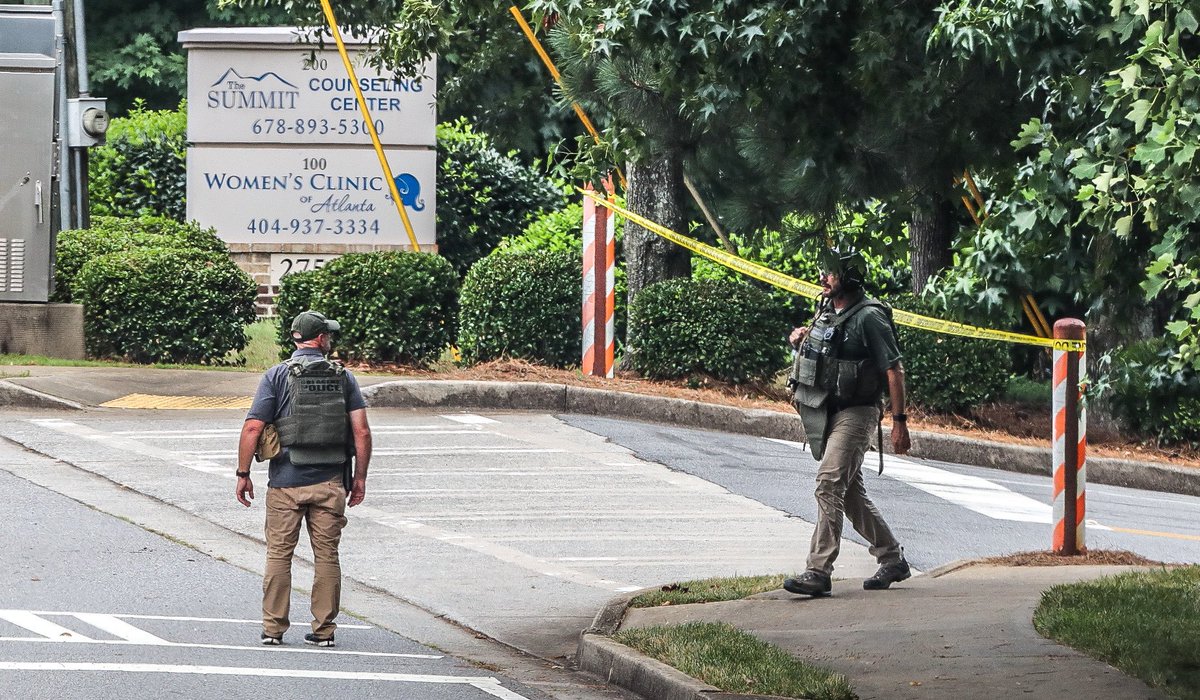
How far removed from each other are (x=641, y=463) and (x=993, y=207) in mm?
5218

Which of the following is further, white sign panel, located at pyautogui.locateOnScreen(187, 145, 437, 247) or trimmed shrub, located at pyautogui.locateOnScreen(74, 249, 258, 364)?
white sign panel, located at pyautogui.locateOnScreen(187, 145, 437, 247)

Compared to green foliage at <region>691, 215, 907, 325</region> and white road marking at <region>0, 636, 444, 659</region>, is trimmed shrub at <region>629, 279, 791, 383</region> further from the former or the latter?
white road marking at <region>0, 636, 444, 659</region>

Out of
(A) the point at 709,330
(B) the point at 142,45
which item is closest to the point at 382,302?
(A) the point at 709,330

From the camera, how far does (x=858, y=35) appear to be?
334 inches

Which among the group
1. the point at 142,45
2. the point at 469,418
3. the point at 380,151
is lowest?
the point at 469,418

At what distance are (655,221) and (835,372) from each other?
8503mm

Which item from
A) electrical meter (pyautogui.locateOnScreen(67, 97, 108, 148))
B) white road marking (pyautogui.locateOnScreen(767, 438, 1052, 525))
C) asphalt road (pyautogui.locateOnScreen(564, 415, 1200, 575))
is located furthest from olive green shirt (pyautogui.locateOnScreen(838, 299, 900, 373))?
electrical meter (pyautogui.locateOnScreen(67, 97, 108, 148))

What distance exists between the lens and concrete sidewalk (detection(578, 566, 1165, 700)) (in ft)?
23.7

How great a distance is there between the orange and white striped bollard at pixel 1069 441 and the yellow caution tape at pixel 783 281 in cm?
243

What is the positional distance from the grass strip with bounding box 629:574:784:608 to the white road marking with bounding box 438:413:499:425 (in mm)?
5571

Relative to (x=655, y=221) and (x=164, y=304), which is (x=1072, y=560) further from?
(x=164, y=304)

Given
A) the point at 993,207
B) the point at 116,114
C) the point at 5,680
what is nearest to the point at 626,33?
the point at 993,207

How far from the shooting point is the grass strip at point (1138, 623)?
7508 mm

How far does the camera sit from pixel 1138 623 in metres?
8.41
